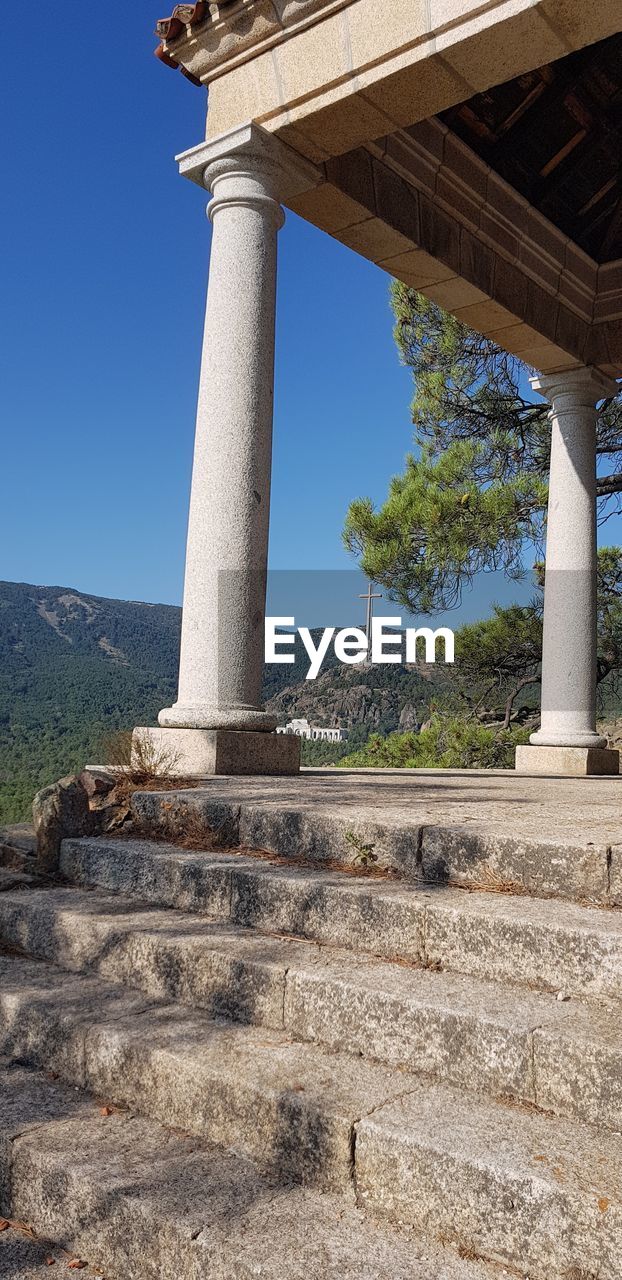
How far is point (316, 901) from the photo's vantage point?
3465 millimetres

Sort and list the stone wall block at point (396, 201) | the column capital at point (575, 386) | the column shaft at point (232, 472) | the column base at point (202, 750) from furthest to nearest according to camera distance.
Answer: the column capital at point (575, 386) < the stone wall block at point (396, 201) < the column shaft at point (232, 472) < the column base at point (202, 750)

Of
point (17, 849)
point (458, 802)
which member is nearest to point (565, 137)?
point (458, 802)

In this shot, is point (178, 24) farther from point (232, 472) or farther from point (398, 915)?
point (398, 915)

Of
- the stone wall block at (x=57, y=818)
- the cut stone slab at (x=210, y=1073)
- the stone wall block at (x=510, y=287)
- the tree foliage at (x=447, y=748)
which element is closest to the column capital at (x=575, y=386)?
the stone wall block at (x=510, y=287)

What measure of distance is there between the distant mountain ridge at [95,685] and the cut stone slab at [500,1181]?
417cm

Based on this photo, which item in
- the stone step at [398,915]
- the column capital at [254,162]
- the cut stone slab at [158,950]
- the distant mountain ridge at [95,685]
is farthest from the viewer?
the distant mountain ridge at [95,685]

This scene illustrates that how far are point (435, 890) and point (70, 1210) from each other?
1614mm

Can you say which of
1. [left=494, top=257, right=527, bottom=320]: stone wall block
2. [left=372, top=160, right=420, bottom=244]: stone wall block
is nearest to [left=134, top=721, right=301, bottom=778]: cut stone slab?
[left=372, top=160, right=420, bottom=244]: stone wall block

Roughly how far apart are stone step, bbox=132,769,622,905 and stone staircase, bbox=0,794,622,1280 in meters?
0.10

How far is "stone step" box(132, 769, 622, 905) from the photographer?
3301 mm

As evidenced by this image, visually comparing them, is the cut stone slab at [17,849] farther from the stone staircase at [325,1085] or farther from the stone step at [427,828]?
the stone staircase at [325,1085]

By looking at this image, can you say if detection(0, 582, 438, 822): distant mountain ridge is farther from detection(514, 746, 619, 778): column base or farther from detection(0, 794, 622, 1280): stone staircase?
detection(514, 746, 619, 778): column base

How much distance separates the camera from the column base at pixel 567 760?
356 inches

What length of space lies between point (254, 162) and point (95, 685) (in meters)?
50.6
